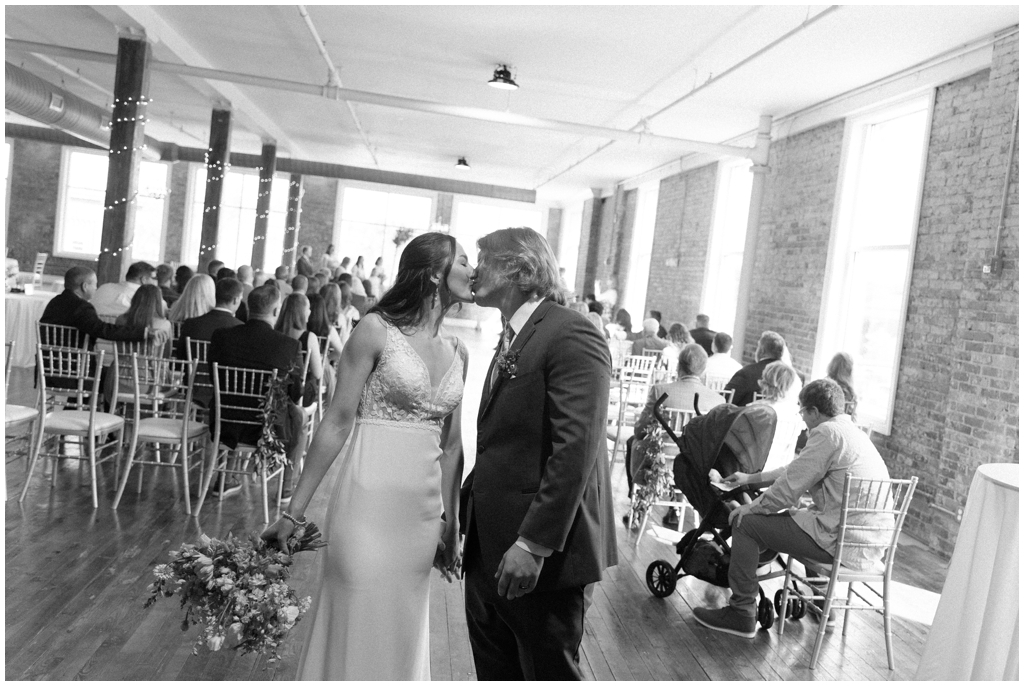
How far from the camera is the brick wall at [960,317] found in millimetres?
5883

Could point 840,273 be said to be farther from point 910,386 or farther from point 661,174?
point 661,174

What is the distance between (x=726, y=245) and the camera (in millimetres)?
12883

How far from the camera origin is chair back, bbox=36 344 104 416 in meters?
5.02

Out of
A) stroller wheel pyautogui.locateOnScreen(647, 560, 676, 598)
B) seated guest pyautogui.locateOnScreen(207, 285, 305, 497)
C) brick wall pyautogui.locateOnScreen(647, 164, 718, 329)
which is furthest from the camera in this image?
brick wall pyautogui.locateOnScreen(647, 164, 718, 329)

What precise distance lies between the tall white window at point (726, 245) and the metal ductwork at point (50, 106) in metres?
9.53

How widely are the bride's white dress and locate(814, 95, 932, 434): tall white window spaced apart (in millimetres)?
6071

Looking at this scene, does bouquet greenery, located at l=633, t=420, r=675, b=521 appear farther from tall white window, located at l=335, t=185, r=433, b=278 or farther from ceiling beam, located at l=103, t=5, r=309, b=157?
tall white window, located at l=335, t=185, r=433, b=278

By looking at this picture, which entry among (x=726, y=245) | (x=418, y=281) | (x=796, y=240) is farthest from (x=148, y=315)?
(x=726, y=245)

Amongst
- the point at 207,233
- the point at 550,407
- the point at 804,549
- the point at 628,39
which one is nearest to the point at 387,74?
the point at 628,39

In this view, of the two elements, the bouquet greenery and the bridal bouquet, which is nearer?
the bridal bouquet

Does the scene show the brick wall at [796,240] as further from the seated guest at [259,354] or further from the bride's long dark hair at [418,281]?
the bride's long dark hair at [418,281]

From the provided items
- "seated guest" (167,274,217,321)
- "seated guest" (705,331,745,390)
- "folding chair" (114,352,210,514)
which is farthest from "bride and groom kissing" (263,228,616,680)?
"seated guest" (705,331,745,390)

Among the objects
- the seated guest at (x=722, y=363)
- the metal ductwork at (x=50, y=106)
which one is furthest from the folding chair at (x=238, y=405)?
the metal ductwork at (x=50, y=106)

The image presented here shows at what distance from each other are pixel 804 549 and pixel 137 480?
4.17 meters
